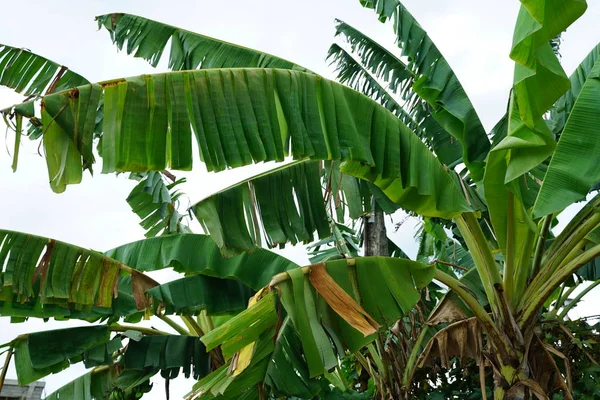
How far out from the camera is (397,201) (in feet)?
16.3

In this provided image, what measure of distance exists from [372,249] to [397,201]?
2507 mm

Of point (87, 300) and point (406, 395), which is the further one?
point (406, 395)

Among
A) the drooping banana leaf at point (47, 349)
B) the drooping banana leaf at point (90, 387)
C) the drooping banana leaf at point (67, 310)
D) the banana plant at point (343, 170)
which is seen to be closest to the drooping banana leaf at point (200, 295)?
the banana plant at point (343, 170)

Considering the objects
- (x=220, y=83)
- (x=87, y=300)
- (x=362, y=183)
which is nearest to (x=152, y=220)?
(x=87, y=300)

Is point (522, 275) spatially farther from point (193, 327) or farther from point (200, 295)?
point (193, 327)

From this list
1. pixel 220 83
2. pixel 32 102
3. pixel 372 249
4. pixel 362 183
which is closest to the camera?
pixel 32 102

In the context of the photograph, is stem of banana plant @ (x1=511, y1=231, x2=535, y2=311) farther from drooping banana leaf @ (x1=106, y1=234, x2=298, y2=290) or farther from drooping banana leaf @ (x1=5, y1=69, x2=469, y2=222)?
drooping banana leaf @ (x1=106, y1=234, x2=298, y2=290)

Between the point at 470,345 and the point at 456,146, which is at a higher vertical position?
the point at 456,146

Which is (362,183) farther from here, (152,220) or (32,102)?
(32,102)

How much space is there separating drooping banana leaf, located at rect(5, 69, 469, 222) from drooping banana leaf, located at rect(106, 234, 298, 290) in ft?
4.31

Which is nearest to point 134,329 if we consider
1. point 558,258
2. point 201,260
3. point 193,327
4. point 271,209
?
point 193,327

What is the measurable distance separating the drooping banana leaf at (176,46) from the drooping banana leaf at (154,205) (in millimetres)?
1233

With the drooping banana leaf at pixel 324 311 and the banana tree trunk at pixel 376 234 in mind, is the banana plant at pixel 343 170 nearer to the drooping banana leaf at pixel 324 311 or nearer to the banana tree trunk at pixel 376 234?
the drooping banana leaf at pixel 324 311

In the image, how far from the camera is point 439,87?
17.0ft
